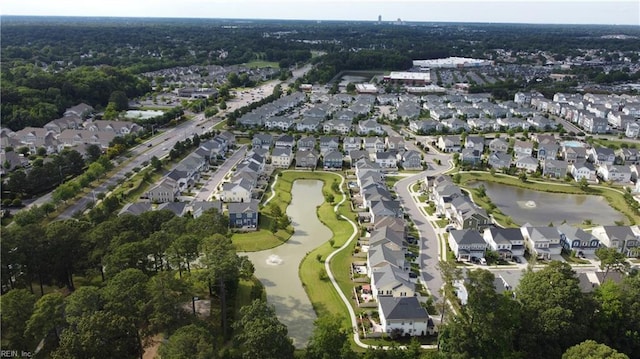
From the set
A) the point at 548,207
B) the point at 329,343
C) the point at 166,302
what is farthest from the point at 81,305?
the point at 548,207

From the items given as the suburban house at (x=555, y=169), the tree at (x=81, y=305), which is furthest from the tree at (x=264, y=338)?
the suburban house at (x=555, y=169)

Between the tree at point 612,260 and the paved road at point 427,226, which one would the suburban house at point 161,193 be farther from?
the tree at point 612,260

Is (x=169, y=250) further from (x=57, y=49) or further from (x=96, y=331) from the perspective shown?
(x=57, y=49)

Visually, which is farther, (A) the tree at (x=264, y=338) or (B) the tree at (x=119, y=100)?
(B) the tree at (x=119, y=100)

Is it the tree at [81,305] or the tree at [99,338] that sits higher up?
the tree at [81,305]

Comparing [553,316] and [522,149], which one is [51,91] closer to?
[522,149]

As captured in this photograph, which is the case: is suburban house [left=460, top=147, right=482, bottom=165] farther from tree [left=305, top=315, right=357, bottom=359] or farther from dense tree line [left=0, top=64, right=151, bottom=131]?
dense tree line [left=0, top=64, right=151, bottom=131]

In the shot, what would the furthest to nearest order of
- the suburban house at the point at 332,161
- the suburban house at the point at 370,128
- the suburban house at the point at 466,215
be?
the suburban house at the point at 370,128 < the suburban house at the point at 332,161 < the suburban house at the point at 466,215

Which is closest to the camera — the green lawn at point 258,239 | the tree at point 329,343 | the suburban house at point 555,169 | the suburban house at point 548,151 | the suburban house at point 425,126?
the tree at point 329,343
